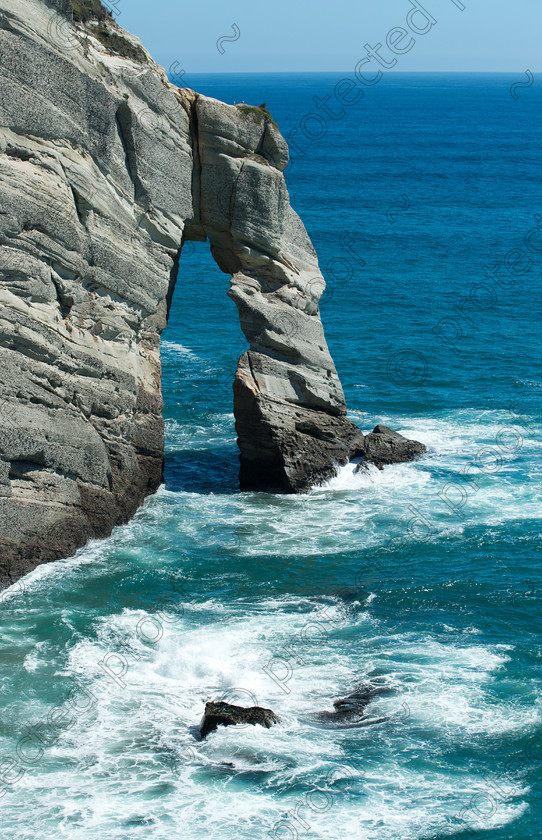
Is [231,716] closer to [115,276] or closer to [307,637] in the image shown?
[307,637]

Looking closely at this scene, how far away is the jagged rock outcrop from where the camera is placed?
29.2 meters

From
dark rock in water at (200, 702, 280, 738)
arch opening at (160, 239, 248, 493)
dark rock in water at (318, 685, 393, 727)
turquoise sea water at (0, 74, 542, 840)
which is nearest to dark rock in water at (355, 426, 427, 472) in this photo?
turquoise sea water at (0, 74, 542, 840)

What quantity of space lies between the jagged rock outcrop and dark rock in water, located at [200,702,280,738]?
8777 mm

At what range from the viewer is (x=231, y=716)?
→ 23.3 metres

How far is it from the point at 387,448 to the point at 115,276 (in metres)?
13.4

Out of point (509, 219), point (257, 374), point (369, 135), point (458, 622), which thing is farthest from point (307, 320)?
point (369, 135)

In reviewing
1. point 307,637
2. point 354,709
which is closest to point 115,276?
point 307,637

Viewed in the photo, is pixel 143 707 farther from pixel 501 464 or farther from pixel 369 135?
pixel 369 135

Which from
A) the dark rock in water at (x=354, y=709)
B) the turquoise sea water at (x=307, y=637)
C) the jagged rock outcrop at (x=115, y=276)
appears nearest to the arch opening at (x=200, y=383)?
the turquoise sea water at (x=307, y=637)

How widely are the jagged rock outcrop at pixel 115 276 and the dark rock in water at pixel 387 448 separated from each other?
606mm

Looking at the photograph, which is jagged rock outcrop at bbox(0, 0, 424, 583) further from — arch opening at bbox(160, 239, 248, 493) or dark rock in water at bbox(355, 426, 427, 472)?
arch opening at bbox(160, 239, 248, 493)

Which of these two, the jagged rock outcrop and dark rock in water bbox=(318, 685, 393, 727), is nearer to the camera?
dark rock in water bbox=(318, 685, 393, 727)

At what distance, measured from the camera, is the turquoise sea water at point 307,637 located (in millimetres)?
21000

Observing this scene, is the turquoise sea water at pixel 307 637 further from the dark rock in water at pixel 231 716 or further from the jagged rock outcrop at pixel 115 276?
the jagged rock outcrop at pixel 115 276
